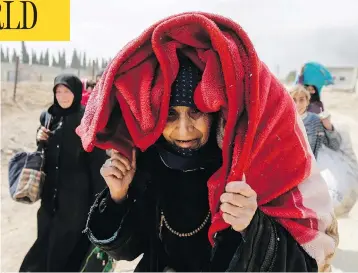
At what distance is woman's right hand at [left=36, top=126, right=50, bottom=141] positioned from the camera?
3027mm

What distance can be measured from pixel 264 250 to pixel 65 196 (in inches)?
92.6

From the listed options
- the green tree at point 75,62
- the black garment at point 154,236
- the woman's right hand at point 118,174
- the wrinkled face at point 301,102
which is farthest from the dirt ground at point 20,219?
the green tree at point 75,62

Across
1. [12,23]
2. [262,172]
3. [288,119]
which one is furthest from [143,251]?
[12,23]

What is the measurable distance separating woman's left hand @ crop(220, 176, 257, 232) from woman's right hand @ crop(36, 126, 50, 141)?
232 cm

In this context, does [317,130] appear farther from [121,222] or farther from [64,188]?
[121,222]

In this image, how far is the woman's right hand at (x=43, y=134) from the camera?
9.93 feet

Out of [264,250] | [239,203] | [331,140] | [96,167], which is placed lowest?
[96,167]

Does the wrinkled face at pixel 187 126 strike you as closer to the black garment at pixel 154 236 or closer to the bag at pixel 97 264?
the black garment at pixel 154 236

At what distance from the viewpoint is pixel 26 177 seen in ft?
9.30

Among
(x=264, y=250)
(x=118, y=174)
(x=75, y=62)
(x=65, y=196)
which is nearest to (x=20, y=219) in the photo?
(x=65, y=196)

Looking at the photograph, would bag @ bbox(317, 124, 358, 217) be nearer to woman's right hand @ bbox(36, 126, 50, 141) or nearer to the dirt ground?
the dirt ground

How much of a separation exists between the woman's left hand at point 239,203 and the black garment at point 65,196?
7.30ft

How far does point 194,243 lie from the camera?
4.32 feet

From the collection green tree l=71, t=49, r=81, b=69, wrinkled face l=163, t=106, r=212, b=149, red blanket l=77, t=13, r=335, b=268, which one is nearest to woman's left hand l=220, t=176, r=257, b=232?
red blanket l=77, t=13, r=335, b=268
